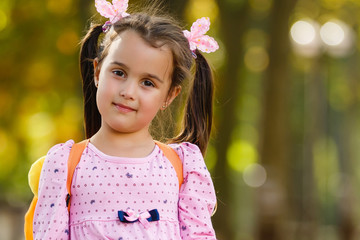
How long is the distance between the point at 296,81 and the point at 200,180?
29.5 meters

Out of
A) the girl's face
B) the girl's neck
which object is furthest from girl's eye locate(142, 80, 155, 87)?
the girl's neck

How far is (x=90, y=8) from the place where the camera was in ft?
37.6

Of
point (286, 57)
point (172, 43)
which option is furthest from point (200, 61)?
point (286, 57)

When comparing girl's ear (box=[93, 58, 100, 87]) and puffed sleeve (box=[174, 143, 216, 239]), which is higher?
girl's ear (box=[93, 58, 100, 87])

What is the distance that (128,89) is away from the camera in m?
3.81

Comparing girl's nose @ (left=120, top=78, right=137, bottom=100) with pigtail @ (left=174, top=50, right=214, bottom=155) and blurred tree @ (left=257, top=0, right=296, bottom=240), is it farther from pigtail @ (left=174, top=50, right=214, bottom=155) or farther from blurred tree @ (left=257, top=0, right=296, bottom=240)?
blurred tree @ (left=257, top=0, right=296, bottom=240)

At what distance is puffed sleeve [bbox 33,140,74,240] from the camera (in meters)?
3.67

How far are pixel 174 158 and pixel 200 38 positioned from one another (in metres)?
0.67

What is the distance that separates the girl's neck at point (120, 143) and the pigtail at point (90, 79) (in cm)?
37

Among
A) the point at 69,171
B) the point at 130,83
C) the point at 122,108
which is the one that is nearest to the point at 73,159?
the point at 69,171

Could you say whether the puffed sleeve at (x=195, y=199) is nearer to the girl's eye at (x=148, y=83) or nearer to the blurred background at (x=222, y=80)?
the girl's eye at (x=148, y=83)

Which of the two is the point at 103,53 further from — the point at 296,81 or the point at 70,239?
the point at 296,81

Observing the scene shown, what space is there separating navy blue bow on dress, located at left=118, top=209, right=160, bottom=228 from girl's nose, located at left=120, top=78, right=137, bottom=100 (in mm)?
530

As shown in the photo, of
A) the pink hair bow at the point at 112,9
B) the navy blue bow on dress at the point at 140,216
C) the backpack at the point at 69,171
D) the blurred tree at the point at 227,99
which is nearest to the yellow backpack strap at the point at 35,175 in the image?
the backpack at the point at 69,171
